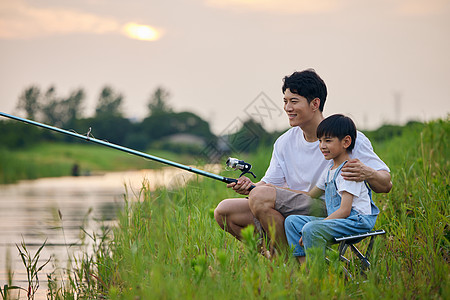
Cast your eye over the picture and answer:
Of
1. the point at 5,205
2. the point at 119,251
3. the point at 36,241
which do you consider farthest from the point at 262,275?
the point at 5,205

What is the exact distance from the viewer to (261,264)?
8.97 feet

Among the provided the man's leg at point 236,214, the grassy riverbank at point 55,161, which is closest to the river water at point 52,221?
the man's leg at point 236,214

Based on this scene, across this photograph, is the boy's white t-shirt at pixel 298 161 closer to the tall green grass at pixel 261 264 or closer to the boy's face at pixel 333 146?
the boy's face at pixel 333 146

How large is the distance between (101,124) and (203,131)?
8745 mm

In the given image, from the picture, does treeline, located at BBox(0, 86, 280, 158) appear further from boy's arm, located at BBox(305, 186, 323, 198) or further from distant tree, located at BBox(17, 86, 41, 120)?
boy's arm, located at BBox(305, 186, 323, 198)

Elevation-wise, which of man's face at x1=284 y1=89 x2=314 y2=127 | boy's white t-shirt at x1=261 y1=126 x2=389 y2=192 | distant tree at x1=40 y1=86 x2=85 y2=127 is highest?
distant tree at x1=40 y1=86 x2=85 y2=127

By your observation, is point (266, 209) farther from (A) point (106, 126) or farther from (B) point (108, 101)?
(B) point (108, 101)

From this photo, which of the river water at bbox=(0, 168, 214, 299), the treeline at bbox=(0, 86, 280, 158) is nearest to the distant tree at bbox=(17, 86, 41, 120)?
the treeline at bbox=(0, 86, 280, 158)

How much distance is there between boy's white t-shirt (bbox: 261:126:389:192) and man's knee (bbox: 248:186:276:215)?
0.24 m

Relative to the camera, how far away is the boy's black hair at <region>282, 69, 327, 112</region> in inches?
135

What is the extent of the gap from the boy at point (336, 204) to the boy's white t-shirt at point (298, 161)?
0.13 meters

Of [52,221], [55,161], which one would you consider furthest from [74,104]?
[52,221]

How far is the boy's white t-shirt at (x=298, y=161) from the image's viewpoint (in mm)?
3403

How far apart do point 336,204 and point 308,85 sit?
754 mm
